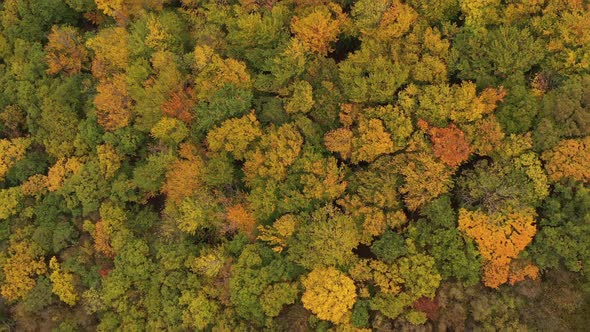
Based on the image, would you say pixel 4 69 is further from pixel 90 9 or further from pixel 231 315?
pixel 231 315

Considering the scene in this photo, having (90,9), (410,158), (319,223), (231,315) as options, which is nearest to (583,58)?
(410,158)

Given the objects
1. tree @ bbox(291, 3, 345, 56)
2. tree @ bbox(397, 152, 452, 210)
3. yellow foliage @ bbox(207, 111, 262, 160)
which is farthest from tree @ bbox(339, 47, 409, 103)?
yellow foliage @ bbox(207, 111, 262, 160)

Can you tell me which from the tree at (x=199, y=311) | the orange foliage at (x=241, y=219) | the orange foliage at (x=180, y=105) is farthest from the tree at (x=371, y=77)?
the tree at (x=199, y=311)

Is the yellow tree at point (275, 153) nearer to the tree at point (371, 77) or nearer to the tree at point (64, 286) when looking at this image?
the tree at point (371, 77)

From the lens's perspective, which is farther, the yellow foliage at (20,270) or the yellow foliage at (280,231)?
the yellow foliage at (20,270)

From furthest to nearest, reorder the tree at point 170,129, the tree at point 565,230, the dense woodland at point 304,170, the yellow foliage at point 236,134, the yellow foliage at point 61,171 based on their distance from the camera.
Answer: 1. the yellow foliage at point 61,171
2. the tree at point 170,129
3. the yellow foliage at point 236,134
4. the dense woodland at point 304,170
5. the tree at point 565,230

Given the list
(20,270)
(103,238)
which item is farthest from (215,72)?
(20,270)
